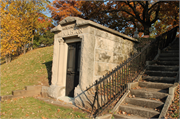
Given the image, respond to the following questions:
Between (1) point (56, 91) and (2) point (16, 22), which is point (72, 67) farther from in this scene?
(2) point (16, 22)

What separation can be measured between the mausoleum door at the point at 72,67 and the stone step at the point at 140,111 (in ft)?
8.19

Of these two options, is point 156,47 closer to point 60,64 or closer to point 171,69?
point 171,69

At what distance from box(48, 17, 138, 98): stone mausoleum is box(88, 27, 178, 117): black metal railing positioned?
19.6 inches

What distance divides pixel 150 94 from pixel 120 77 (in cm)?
105

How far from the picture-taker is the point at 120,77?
4535 mm

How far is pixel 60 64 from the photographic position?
20.4 ft

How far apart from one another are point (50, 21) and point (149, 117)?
2096cm

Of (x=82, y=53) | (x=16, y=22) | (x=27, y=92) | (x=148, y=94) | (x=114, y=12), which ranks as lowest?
(x=27, y=92)

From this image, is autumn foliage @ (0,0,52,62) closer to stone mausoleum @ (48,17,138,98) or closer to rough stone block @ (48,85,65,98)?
stone mausoleum @ (48,17,138,98)

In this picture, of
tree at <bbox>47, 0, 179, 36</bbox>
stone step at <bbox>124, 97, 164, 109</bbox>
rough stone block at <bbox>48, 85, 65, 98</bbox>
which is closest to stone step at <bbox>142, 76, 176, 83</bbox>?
stone step at <bbox>124, 97, 164, 109</bbox>

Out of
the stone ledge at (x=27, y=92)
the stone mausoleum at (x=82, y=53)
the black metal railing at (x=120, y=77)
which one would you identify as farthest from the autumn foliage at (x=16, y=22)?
the black metal railing at (x=120, y=77)

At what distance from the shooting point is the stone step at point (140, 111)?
137 inches

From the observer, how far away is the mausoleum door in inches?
230

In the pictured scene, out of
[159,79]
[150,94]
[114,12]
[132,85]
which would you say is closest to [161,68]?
[159,79]
